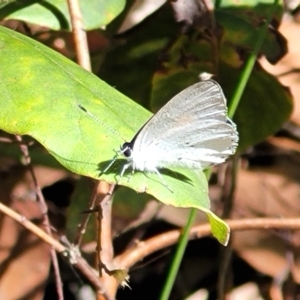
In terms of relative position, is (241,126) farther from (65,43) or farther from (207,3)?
(65,43)

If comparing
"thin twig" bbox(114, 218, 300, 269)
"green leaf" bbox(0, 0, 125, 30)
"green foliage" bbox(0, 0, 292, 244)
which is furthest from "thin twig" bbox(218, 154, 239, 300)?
"green leaf" bbox(0, 0, 125, 30)

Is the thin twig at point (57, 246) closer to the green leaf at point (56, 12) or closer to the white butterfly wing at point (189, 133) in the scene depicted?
the white butterfly wing at point (189, 133)

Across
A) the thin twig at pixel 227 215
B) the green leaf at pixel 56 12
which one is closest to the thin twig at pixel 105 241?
the green leaf at pixel 56 12

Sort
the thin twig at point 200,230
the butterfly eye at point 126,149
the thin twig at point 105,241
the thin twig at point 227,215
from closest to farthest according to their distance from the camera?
the butterfly eye at point 126,149
the thin twig at point 105,241
the thin twig at point 200,230
the thin twig at point 227,215

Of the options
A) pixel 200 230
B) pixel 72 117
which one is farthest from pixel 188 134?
pixel 72 117

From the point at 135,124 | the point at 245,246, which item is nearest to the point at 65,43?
the point at 245,246

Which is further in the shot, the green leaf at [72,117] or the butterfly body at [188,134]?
the butterfly body at [188,134]
